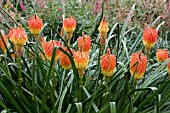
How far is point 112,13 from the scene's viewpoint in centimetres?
502

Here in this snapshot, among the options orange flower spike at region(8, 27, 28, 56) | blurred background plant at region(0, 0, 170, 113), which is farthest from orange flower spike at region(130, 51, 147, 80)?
orange flower spike at region(8, 27, 28, 56)

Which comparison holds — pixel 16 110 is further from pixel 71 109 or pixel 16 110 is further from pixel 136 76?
pixel 136 76

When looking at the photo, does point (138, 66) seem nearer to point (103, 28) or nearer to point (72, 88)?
point (103, 28)

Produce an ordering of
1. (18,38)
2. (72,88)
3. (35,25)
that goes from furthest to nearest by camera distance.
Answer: (72,88)
(35,25)
(18,38)

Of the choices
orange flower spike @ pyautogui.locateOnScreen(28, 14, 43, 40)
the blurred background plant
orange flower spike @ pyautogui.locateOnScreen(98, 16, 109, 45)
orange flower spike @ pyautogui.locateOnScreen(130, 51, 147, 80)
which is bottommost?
the blurred background plant

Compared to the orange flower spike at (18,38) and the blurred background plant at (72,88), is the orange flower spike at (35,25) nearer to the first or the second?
the blurred background plant at (72,88)

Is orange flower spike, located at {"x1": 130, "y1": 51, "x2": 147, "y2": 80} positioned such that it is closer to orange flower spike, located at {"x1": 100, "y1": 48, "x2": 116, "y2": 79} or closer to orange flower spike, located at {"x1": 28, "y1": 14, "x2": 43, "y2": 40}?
orange flower spike, located at {"x1": 100, "y1": 48, "x2": 116, "y2": 79}

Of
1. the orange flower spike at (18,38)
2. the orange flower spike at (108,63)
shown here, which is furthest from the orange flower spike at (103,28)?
the orange flower spike at (18,38)

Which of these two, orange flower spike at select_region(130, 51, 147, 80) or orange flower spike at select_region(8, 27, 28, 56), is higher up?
orange flower spike at select_region(8, 27, 28, 56)

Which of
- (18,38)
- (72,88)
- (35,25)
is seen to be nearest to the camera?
(18,38)

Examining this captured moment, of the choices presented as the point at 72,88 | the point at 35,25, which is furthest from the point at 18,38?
→ the point at 72,88

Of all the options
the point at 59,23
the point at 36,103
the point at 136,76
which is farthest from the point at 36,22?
the point at 59,23

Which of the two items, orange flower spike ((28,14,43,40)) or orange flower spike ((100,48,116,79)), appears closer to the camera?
orange flower spike ((100,48,116,79))

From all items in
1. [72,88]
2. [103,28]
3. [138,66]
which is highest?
[103,28]
